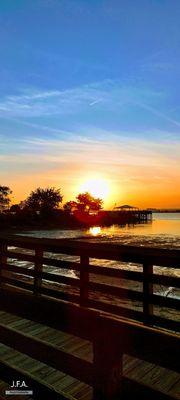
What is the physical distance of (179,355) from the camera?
4.29ft

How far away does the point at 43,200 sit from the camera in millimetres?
93812

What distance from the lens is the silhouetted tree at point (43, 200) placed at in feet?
301

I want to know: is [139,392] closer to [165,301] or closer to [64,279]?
[165,301]

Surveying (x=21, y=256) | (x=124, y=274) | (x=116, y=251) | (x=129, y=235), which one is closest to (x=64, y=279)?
(x=21, y=256)

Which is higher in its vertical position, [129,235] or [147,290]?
[147,290]

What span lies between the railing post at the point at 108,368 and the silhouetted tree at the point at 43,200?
3473 inches

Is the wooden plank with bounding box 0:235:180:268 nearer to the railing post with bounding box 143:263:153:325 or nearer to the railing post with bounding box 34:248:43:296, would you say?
the railing post with bounding box 143:263:153:325

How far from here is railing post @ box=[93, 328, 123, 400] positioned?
4.97 ft

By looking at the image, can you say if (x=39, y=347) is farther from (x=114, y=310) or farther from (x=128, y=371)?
(x=114, y=310)

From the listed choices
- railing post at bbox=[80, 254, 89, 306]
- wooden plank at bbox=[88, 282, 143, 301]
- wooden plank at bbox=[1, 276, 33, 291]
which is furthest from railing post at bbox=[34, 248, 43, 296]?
wooden plank at bbox=[88, 282, 143, 301]

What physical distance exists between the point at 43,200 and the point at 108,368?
93202mm

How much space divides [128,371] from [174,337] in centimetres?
321

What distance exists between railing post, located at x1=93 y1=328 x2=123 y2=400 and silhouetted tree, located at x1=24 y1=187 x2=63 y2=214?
88.2m

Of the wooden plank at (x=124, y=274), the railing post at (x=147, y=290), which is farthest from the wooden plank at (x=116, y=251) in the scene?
the wooden plank at (x=124, y=274)
